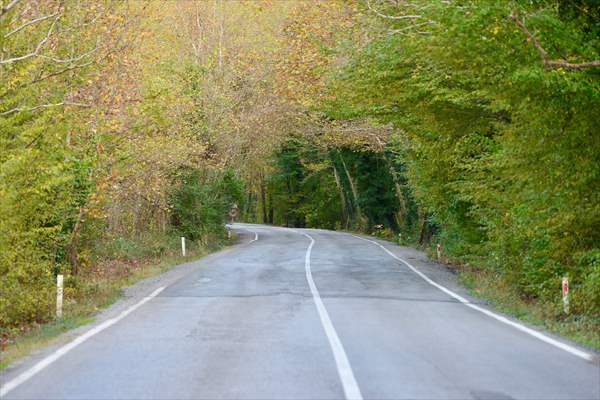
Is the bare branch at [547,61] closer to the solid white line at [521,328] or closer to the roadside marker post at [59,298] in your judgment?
the solid white line at [521,328]

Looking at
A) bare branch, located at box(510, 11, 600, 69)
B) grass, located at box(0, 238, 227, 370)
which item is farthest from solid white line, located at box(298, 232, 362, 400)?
bare branch, located at box(510, 11, 600, 69)

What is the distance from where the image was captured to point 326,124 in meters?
38.8

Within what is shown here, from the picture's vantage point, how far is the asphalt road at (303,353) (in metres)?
7.92

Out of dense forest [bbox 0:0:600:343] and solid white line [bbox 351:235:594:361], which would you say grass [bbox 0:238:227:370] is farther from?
solid white line [bbox 351:235:594:361]

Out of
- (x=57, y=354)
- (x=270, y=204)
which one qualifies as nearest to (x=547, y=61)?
(x=57, y=354)

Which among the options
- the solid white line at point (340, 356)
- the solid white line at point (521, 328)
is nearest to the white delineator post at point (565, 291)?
the solid white line at point (521, 328)

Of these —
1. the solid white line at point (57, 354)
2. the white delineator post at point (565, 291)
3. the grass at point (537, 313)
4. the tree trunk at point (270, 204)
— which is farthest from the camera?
the tree trunk at point (270, 204)

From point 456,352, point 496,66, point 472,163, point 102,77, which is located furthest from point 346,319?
point 102,77

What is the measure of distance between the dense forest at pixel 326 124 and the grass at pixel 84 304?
350 mm

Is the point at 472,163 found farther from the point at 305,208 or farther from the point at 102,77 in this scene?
the point at 305,208

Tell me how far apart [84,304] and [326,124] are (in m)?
24.2

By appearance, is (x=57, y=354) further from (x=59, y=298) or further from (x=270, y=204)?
(x=270, y=204)

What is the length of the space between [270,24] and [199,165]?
9.11 m

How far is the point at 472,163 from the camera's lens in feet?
67.2
